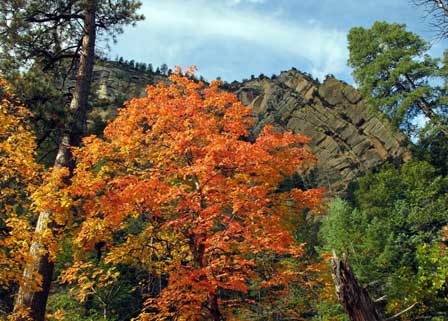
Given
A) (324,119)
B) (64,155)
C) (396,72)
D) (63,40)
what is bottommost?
(64,155)

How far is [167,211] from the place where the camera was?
29.6ft

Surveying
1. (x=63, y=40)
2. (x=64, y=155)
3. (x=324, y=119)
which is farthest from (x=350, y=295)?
(x=324, y=119)

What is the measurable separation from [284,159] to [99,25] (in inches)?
256

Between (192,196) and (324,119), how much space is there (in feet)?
189

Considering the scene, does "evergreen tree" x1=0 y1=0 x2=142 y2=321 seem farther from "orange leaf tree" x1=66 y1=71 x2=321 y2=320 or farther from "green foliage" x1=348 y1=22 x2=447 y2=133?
"green foliage" x1=348 y1=22 x2=447 y2=133

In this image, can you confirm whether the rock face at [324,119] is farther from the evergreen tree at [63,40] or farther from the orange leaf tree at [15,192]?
the orange leaf tree at [15,192]

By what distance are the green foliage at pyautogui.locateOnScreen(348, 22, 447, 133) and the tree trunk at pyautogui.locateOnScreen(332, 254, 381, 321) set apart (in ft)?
76.2

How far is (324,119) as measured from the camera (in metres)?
62.2

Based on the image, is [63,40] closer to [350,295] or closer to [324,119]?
[350,295]

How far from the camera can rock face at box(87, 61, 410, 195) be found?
54688mm

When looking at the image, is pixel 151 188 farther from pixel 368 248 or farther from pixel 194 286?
pixel 368 248

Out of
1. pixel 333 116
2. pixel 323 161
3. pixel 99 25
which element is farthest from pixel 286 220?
pixel 333 116

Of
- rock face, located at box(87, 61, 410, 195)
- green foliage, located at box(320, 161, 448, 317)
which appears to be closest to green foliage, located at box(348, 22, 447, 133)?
→ green foliage, located at box(320, 161, 448, 317)

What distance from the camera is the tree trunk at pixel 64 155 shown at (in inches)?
264
